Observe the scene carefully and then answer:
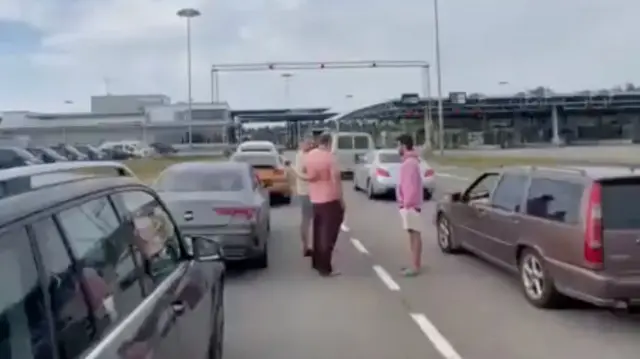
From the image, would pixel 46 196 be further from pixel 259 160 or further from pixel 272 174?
pixel 259 160

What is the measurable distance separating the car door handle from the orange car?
17309mm

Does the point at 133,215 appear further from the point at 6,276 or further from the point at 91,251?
the point at 6,276

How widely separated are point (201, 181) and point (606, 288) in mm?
6142

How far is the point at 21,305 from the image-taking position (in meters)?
2.41

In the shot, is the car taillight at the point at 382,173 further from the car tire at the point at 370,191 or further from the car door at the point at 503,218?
the car door at the point at 503,218

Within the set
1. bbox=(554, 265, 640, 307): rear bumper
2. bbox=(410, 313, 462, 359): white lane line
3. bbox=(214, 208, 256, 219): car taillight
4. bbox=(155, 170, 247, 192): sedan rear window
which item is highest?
bbox=(155, 170, 247, 192): sedan rear window

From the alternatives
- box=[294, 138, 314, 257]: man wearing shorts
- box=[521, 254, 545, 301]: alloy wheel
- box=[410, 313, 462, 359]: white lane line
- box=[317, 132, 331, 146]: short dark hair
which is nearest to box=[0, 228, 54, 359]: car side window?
box=[410, 313, 462, 359]: white lane line

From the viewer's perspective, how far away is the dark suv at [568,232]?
23.1 feet

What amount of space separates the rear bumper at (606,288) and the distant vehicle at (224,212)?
429cm

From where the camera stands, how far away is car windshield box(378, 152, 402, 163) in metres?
23.2

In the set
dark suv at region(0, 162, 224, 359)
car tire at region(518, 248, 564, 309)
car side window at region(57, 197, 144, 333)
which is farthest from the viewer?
car tire at region(518, 248, 564, 309)

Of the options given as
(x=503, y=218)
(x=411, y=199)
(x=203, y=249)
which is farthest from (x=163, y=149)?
(x=203, y=249)

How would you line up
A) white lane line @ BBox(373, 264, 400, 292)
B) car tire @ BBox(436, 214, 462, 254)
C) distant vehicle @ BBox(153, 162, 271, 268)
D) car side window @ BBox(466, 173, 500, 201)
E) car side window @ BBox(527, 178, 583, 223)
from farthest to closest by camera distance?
car tire @ BBox(436, 214, 462, 254) → car side window @ BBox(466, 173, 500, 201) → distant vehicle @ BBox(153, 162, 271, 268) → white lane line @ BBox(373, 264, 400, 292) → car side window @ BBox(527, 178, 583, 223)

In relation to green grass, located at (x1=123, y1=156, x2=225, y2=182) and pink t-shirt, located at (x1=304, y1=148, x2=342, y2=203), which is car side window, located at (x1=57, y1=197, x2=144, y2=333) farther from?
green grass, located at (x1=123, y1=156, x2=225, y2=182)
